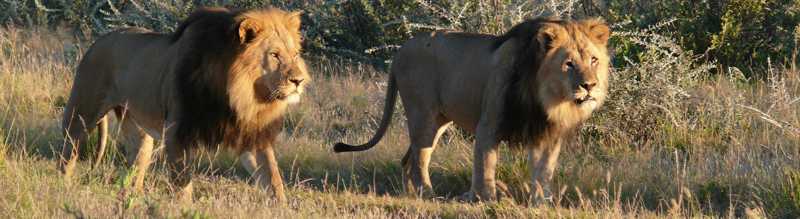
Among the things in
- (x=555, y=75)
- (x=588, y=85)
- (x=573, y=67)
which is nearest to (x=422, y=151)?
(x=555, y=75)

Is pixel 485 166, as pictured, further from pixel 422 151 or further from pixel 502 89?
pixel 422 151

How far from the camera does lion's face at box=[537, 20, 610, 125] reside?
5.40 metres

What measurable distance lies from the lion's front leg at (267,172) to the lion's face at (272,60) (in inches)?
14.4

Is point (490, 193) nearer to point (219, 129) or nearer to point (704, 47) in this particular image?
point (219, 129)

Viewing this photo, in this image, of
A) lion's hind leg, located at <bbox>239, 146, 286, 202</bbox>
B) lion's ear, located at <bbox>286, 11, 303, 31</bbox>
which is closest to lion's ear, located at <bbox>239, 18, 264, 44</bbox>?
lion's ear, located at <bbox>286, 11, 303, 31</bbox>

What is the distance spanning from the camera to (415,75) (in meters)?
6.53

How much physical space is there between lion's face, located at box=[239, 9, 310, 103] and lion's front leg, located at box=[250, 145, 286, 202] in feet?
1.20

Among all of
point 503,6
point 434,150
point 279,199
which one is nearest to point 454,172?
point 434,150

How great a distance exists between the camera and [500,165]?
6.62 m

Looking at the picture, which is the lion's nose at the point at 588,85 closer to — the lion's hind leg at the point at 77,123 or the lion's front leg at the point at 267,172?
the lion's front leg at the point at 267,172

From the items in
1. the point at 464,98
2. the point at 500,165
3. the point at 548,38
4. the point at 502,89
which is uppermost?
the point at 548,38

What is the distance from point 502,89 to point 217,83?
1369 mm

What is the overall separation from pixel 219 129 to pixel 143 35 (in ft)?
3.08

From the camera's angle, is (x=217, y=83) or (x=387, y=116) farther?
(x=387, y=116)
